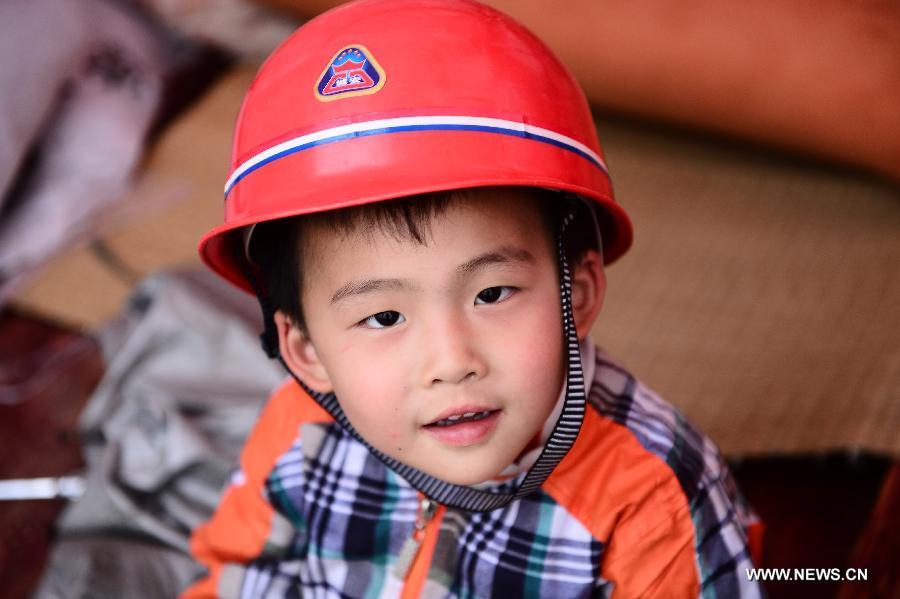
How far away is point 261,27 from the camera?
8.14ft

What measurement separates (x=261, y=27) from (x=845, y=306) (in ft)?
5.46

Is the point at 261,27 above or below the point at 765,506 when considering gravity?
above

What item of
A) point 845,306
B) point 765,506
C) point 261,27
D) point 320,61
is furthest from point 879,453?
point 261,27

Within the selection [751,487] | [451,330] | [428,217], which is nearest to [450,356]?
[451,330]

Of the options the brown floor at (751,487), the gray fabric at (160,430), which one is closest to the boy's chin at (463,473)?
the brown floor at (751,487)

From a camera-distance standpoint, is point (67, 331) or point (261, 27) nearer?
point (67, 331)

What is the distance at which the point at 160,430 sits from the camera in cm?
151

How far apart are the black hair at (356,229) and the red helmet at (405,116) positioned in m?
0.05

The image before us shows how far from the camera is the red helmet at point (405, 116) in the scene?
783mm

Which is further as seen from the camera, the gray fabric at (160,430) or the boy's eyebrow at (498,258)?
the gray fabric at (160,430)

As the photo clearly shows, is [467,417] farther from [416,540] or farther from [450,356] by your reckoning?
[416,540]

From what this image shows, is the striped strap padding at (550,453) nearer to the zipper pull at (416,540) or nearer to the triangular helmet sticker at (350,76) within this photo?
the zipper pull at (416,540)

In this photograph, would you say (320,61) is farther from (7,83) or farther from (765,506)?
(7,83)

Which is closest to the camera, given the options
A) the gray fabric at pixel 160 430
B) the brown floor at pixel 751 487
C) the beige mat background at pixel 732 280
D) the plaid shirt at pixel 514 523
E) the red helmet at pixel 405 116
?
the red helmet at pixel 405 116
